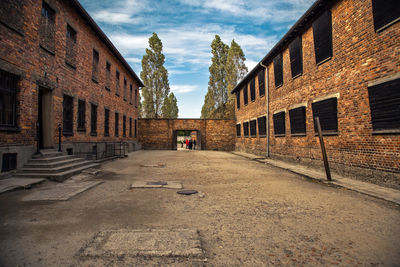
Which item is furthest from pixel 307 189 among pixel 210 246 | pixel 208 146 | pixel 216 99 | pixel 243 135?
pixel 216 99

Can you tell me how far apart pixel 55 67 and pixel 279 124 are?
12.4 m

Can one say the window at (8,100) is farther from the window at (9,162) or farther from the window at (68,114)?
the window at (68,114)

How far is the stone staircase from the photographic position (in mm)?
6645

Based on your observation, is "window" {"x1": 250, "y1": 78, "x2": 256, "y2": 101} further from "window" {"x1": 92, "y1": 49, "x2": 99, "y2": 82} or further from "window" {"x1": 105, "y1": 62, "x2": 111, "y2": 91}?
"window" {"x1": 92, "y1": 49, "x2": 99, "y2": 82}

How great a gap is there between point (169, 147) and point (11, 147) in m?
20.2

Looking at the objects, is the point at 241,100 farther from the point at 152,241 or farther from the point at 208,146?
the point at 152,241

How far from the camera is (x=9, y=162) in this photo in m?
6.53

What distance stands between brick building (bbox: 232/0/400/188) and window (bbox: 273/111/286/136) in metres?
0.06

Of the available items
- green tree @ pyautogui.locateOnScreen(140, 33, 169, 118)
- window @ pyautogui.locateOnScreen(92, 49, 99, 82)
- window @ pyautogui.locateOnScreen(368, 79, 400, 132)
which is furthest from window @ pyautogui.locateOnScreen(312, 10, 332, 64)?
green tree @ pyautogui.locateOnScreen(140, 33, 169, 118)

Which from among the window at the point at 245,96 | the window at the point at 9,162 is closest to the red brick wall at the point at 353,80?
the window at the point at 245,96

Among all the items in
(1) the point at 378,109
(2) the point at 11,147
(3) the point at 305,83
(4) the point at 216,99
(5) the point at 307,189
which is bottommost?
(5) the point at 307,189

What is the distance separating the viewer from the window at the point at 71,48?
33.5 ft

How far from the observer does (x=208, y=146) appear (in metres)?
26.8

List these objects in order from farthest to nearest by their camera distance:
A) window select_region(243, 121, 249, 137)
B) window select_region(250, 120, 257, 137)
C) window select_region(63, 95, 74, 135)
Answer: window select_region(243, 121, 249, 137) → window select_region(250, 120, 257, 137) → window select_region(63, 95, 74, 135)
